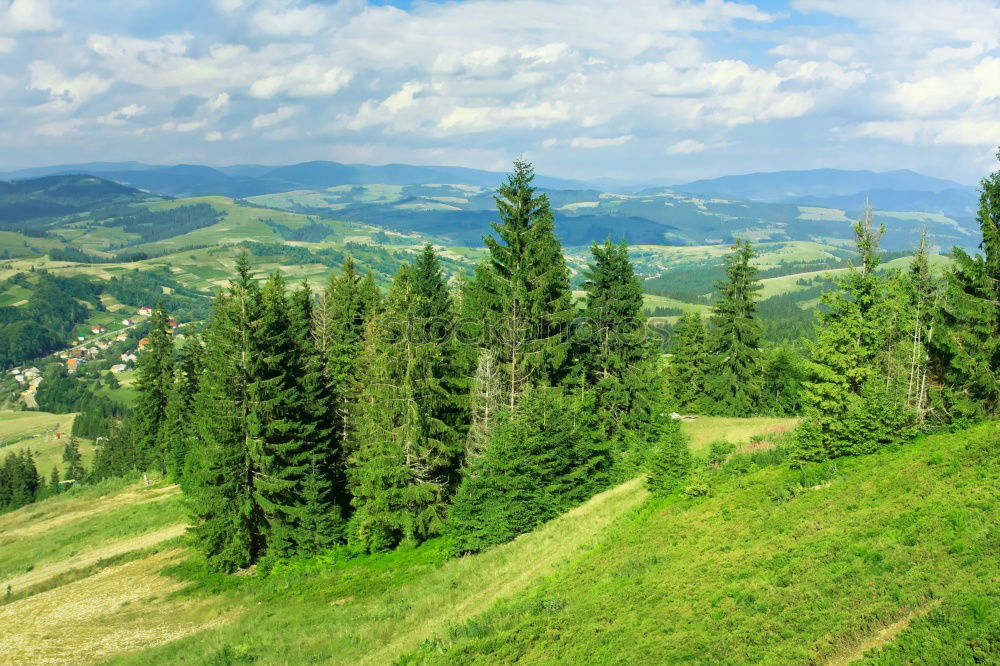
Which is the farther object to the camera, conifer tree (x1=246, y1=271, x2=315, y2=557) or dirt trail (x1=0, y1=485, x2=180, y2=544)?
dirt trail (x1=0, y1=485, x2=180, y2=544)

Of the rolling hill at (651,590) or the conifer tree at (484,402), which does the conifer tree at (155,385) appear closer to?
the rolling hill at (651,590)

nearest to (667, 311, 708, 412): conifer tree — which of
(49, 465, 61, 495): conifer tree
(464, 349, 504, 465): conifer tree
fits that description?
(464, 349, 504, 465): conifer tree

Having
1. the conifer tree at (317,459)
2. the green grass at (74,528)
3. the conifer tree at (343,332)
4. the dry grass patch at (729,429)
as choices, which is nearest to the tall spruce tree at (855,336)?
the dry grass patch at (729,429)

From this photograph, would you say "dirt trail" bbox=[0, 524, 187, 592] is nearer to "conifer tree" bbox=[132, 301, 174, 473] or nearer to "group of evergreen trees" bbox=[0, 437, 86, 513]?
"conifer tree" bbox=[132, 301, 174, 473]

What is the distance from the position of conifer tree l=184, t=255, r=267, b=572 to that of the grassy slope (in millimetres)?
19694

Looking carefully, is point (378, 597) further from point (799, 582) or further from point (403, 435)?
point (799, 582)

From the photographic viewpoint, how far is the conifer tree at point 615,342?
39.0m

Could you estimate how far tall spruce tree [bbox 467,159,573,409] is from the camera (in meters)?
33.8

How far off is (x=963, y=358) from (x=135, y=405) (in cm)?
6694

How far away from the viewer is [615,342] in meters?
39.2

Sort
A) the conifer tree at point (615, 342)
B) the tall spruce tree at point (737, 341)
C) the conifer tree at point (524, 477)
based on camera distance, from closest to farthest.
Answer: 1. the conifer tree at point (524, 477)
2. the conifer tree at point (615, 342)
3. the tall spruce tree at point (737, 341)

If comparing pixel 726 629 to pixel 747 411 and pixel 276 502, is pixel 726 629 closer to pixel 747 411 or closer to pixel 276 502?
pixel 276 502

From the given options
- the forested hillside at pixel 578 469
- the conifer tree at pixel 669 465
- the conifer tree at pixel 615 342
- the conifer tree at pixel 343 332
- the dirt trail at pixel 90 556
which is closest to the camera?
the forested hillside at pixel 578 469

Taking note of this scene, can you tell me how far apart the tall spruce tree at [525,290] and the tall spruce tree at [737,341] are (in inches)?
678
